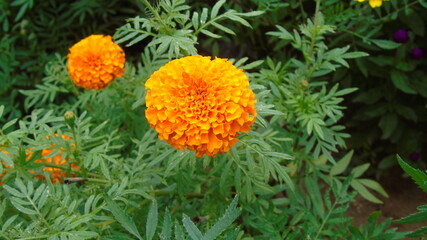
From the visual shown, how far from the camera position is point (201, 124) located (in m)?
1.32

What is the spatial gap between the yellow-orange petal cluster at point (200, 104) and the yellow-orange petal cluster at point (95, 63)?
23.9 inches

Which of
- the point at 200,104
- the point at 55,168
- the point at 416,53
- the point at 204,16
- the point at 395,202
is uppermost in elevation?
the point at 204,16

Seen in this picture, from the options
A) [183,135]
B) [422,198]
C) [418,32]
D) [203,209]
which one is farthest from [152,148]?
[422,198]

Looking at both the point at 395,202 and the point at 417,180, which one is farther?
the point at 395,202

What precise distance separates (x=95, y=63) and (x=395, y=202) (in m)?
1.89

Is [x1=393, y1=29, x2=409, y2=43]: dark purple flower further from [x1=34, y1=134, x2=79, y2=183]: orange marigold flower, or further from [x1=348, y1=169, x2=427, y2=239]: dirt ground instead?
[x1=34, y1=134, x2=79, y2=183]: orange marigold flower

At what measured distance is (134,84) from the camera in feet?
7.13

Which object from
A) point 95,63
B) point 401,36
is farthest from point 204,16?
point 401,36

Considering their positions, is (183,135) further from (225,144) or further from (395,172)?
(395,172)

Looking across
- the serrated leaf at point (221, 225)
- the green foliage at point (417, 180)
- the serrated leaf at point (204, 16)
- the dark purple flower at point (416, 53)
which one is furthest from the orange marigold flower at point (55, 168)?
the dark purple flower at point (416, 53)

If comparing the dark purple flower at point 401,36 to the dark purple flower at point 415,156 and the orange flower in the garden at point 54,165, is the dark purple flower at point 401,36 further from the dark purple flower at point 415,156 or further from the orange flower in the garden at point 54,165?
the orange flower in the garden at point 54,165

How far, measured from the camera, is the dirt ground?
8.93ft

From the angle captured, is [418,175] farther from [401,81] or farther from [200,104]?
[401,81]

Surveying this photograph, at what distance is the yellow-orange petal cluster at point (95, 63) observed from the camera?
1912 millimetres
